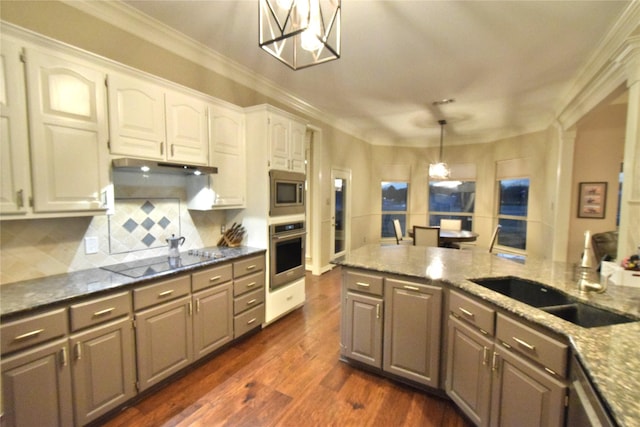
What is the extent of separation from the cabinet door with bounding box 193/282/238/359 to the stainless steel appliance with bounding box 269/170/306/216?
0.96 meters

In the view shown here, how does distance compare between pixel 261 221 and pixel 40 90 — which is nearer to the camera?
pixel 40 90

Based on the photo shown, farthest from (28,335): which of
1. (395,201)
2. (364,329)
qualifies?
(395,201)

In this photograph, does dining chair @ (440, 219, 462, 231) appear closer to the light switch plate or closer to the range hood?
the range hood

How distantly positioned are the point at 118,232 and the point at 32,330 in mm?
970

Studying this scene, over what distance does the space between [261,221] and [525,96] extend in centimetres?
408

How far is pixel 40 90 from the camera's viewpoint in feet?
5.40

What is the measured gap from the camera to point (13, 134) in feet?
5.14

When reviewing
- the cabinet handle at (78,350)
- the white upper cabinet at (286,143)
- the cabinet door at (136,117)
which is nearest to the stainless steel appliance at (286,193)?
the white upper cabinet at (286,143)

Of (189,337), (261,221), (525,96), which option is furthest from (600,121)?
(189,337)

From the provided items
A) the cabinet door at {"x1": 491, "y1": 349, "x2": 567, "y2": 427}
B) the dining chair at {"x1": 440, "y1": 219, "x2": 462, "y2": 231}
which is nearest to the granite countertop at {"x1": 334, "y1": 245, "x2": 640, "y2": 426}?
the cabinet door at {"x1": 491, "y1": 349, "x2": 567, "y2": 427}

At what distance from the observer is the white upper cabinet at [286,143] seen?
3.04 metres

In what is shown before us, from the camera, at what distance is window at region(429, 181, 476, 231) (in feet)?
22.4

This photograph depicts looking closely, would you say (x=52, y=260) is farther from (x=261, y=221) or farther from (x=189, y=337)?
(x=261, y=221)

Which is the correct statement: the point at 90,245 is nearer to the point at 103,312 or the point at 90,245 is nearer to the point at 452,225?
the point at 103,312
